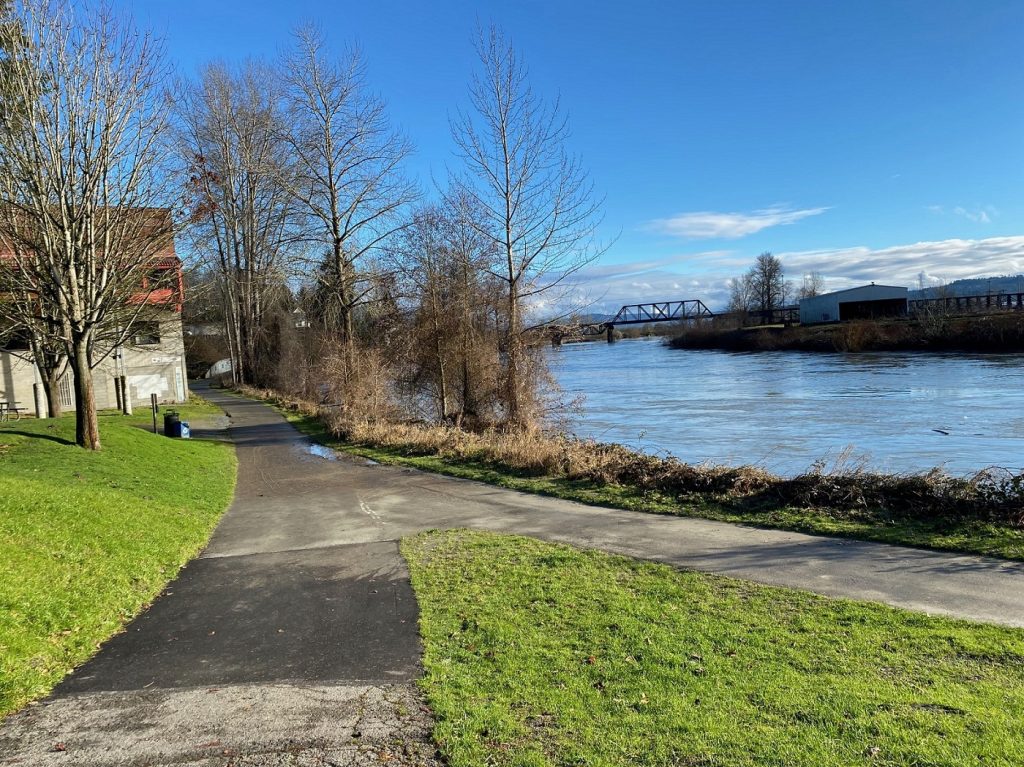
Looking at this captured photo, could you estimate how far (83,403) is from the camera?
13.7 m

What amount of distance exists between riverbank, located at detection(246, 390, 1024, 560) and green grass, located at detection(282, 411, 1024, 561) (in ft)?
0.04

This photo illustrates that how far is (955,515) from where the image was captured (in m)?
8.38

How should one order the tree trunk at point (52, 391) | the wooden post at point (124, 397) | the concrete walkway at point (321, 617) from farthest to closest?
the wooden post at point (124, 397)
the tree trunk at point (52, 391)
the concrete walkway at point (321, 617)

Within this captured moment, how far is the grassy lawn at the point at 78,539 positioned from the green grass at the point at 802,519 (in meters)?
5.35

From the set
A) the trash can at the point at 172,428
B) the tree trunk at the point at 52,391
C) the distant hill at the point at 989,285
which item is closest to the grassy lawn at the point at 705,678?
the trash can at the point at 172,428

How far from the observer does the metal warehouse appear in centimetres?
8188

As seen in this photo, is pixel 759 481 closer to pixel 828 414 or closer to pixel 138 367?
pixel 828 414

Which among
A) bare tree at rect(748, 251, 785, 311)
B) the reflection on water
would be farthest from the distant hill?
the reflection on water

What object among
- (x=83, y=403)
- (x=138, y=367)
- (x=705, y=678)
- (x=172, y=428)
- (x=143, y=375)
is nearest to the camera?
(x=705, y=678)

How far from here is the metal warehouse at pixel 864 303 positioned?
269 feet

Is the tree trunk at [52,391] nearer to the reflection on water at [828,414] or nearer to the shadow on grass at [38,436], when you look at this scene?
the shadow on grass at [38,436]

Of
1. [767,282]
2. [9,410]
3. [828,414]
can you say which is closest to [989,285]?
[767,282]

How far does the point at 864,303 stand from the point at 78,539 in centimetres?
8970

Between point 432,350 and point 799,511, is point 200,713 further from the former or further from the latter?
point 432,350
